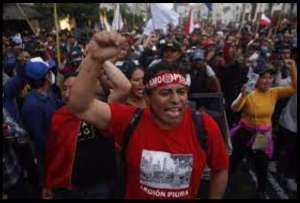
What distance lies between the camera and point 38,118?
12.0 feet

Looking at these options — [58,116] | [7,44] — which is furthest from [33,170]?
[7,44]

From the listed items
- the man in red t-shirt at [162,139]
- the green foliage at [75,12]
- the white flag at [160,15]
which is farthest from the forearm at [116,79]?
the green foliage at [75,12]

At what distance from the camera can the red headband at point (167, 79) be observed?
8.43 ft

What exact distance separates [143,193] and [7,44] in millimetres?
6251

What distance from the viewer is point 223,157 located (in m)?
2.64

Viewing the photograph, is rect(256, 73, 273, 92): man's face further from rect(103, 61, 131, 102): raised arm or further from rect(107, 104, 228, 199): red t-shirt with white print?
rect(107, 104, 228, 199): red t-shirt with white print

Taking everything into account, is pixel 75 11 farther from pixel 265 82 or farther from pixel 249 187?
pixel 265 82

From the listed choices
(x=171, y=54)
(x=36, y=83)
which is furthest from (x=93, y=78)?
(x=171, y=54)

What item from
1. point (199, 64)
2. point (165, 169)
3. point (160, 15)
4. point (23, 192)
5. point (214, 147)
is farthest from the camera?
point (160, 15)

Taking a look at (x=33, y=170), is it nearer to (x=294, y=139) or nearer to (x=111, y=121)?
(x=111, y=121)

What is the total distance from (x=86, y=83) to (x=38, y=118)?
1488 millimetres

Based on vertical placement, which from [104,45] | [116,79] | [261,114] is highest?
[104,45]

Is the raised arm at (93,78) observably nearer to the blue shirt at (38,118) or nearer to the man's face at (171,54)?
the blue shirt at (38,118)

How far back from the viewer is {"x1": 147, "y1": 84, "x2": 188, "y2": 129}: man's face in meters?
2.51
